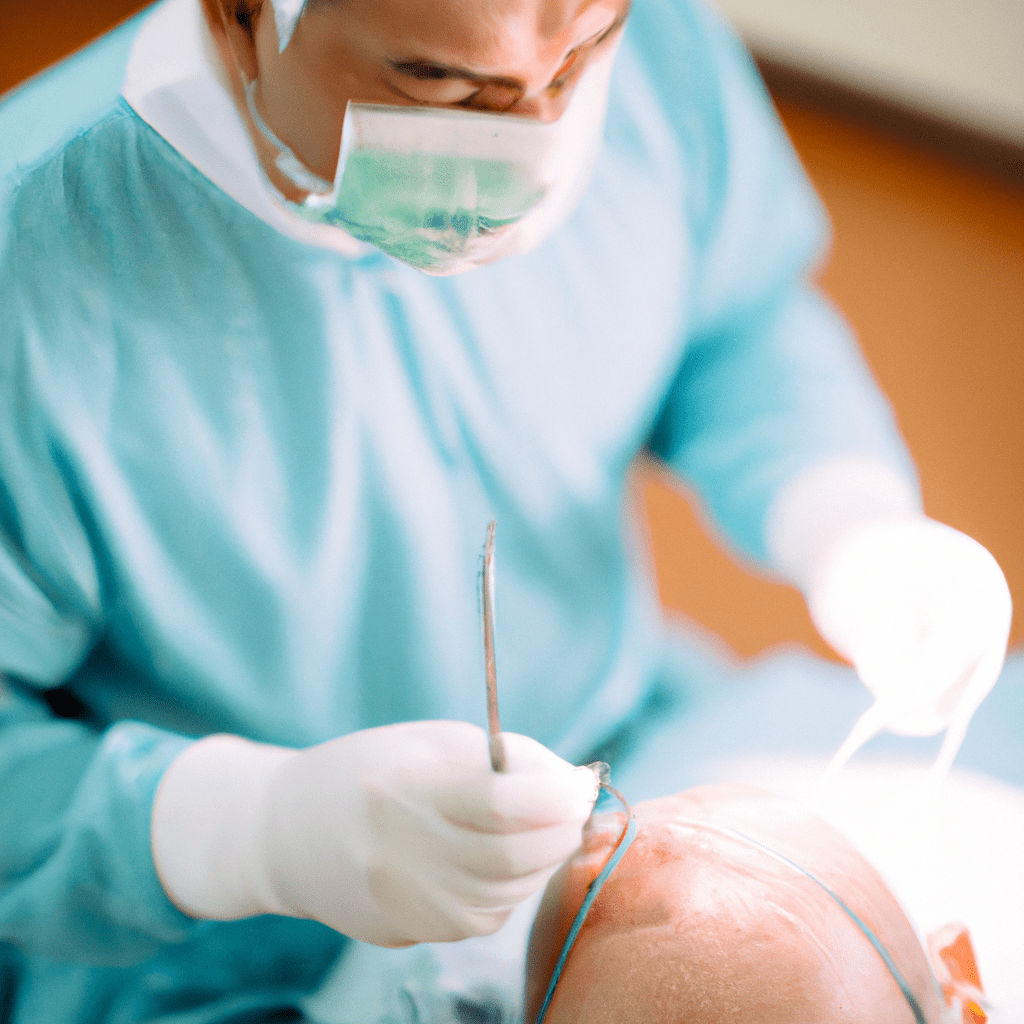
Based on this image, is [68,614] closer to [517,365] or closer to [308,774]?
[308,774]

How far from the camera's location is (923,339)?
1.21m

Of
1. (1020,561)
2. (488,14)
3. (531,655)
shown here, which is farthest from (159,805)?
(1020,561)

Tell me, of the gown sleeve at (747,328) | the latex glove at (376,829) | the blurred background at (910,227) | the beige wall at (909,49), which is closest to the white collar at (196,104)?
the latex glove at (376,829)

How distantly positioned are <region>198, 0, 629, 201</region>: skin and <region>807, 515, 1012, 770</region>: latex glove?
14.1 inches

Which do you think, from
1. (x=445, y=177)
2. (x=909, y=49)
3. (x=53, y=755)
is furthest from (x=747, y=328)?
(x=909, y=49)

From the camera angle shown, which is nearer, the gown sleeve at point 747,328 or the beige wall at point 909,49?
the gown sleeve at point 747,328

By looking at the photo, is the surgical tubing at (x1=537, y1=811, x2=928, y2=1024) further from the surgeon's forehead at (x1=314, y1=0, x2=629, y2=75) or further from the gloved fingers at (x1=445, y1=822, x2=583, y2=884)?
the surgeon's forehead at (x1=314, y1=0, x2=629, y2=75)

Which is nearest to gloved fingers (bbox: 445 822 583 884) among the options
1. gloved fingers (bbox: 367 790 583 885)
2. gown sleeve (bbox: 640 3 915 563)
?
gloved fingers (bbox: 367 790 583 885)

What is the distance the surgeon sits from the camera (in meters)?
0.40

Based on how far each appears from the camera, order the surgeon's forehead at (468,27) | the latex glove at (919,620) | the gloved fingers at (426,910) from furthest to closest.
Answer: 1. the latex glove at (919,620)
2. the gloved fingers at (426,910)
3. the surgeon's forehead at (468,27)

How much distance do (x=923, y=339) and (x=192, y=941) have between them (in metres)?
1.07

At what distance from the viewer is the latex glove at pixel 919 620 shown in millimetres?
550

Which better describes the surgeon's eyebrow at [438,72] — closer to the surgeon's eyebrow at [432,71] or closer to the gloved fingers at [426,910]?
the surgeon's eyebrow at [432,71]

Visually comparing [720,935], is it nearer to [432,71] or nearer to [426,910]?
[426,910]
